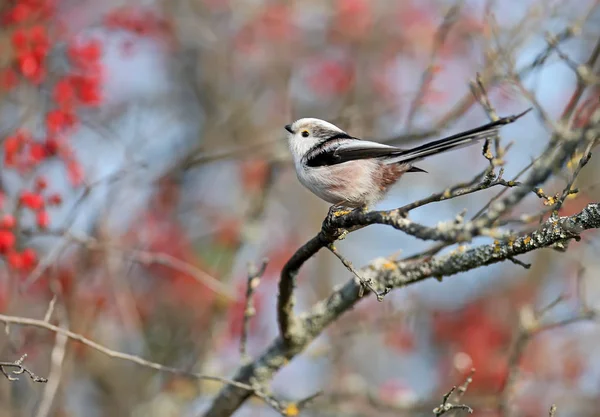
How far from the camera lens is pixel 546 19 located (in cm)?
372

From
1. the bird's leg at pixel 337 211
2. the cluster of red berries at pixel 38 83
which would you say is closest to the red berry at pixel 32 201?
the cluster of red berries at pixel 38 83

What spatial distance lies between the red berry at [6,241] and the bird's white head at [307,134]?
1633 mm

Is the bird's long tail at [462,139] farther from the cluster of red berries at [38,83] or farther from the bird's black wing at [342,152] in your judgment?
the cluster of red berries at [38,83]

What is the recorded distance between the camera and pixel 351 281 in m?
3.07

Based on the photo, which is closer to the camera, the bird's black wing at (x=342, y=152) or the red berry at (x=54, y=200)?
the bird's black wing at (x=342, y=152)

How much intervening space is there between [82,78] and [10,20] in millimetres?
562

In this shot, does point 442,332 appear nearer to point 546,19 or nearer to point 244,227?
point 244,227

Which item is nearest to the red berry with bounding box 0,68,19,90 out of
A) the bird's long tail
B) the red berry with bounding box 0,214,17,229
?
the red berry with bounding box 0,214,17,229

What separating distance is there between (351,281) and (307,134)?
849 mm

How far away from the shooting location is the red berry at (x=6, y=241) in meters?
3.52

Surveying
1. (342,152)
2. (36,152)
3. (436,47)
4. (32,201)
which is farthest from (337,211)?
(36,152)

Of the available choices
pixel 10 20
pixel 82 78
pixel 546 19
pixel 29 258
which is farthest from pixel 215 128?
pixel 546 19

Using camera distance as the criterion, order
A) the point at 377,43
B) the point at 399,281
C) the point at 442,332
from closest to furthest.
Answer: the point at 399,281 → the point at 442,332 → the point at 377,43

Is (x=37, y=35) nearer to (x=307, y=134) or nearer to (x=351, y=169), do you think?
(x=307, y=134)
